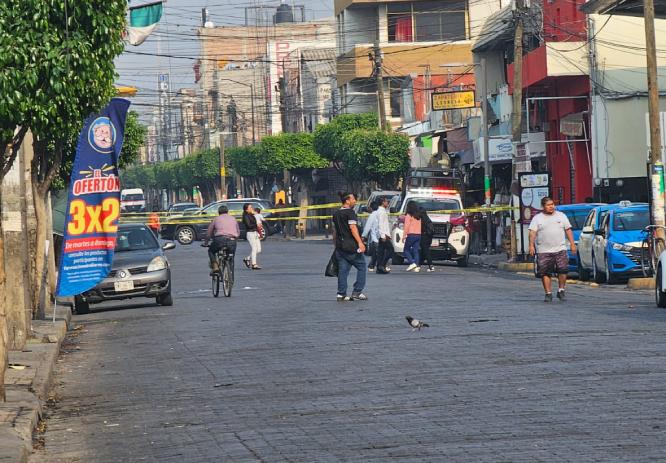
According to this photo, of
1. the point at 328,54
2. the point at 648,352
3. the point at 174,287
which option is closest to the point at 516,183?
the point at 174,287

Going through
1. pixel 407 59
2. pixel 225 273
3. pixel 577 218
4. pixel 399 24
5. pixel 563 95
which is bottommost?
pixel 225 273

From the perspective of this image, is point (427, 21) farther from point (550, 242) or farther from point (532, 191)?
point (550, 242)

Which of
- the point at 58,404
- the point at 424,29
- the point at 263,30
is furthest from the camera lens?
the point at 263,30

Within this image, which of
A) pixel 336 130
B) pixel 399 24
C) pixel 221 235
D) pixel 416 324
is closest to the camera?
pixel 416 324

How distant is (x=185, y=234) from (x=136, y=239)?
39.3m

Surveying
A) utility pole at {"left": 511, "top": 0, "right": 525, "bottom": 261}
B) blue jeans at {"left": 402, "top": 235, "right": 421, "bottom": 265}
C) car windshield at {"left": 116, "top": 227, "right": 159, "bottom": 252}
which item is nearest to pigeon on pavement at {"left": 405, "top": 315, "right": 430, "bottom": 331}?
car windshield at {"left": 116, "top": 227, "right": 159, "bottom": 252}

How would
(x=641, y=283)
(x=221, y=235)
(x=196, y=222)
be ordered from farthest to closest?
(x=196, y=222) < (x=641, y=283) < (x=221, y=235)

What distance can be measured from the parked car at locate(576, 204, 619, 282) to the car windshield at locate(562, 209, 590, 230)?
205 centimetres

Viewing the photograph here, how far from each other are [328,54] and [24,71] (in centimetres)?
10071

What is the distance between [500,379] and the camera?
1298 cm

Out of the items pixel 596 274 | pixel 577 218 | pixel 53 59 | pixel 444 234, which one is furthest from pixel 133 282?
pixel 444 234

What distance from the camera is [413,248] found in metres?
36.8

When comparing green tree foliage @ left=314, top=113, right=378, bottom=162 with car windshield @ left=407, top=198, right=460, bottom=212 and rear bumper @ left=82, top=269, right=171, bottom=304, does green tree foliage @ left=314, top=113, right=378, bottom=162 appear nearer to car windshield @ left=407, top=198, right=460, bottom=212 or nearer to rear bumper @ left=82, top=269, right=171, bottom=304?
car windshield @ left=407, top=198, right=460, bottom=212

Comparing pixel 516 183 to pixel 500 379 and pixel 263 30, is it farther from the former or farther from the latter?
pixel 263 30
